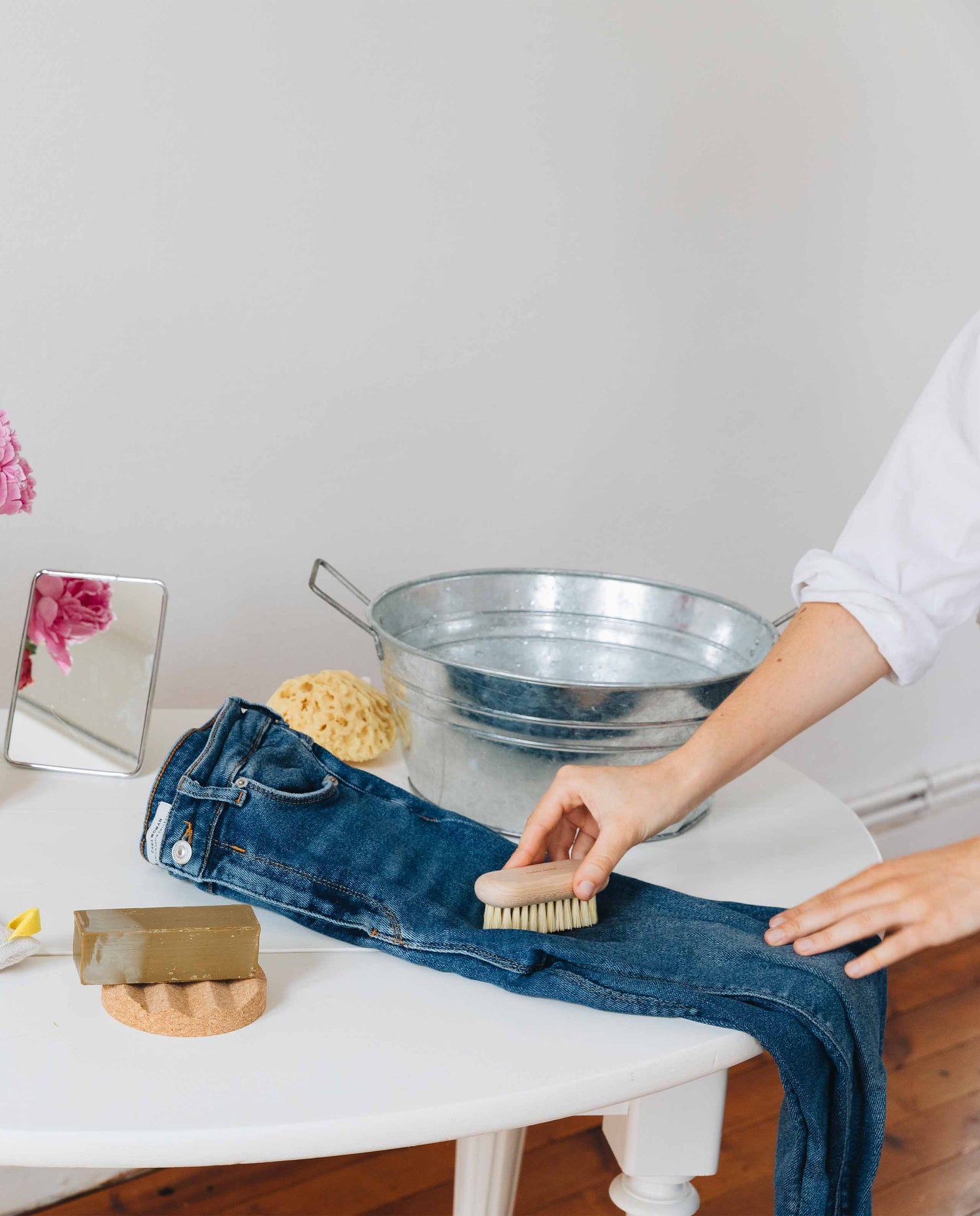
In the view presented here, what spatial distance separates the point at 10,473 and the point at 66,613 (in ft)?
0.69

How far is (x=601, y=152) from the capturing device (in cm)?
142

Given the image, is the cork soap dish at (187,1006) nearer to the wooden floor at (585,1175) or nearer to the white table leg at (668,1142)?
the white table leg at (668,1142)

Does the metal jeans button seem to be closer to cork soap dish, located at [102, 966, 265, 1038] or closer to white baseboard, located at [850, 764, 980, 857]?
cork soap dish, located at [102, 966, 265, 1038]

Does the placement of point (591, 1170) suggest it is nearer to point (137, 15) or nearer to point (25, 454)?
point (25, 454)

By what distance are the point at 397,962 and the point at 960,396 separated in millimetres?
607

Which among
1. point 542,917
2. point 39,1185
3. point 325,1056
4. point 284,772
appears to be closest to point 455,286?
point 284,772

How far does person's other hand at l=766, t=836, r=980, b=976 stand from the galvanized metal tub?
0.17m

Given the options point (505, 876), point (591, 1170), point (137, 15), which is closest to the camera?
point (505, 876)

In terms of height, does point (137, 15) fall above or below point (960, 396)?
above

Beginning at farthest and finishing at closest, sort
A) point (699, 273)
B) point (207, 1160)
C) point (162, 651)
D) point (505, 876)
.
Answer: point (699, 273)
point (162, 651)
point (505, 876)
point (207, 1160)

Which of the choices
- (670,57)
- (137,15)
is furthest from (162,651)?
(670,57)

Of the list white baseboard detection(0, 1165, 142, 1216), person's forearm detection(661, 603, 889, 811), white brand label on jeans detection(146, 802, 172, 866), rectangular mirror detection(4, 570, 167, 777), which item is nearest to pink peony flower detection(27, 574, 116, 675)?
rectangular mirror detection(4, 570, 167, 777)

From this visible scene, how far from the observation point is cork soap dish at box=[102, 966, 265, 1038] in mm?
591

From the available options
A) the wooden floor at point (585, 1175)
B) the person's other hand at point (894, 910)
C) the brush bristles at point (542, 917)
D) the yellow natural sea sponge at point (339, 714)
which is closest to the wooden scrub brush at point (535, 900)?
A: the brush bristles at point (542, 917)
